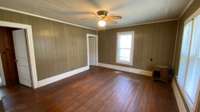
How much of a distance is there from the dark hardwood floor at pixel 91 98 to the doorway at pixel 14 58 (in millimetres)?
429

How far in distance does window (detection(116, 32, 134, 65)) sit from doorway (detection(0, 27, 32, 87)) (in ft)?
13.3

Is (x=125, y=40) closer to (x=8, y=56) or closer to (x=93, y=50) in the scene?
(x=93, y=50)

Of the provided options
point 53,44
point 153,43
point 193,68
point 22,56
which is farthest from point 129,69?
point 22,56

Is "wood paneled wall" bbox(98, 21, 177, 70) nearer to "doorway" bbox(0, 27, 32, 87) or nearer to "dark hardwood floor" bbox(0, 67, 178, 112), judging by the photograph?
"dark hardwood floor" bbox(0, 67, 178, 112)

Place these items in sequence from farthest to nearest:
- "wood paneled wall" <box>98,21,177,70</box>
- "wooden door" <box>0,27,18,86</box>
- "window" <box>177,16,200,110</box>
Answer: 1. "wood paneled wall" <box>98,21,177,70</box>
2. "wooden door" <box>0,27,18,86</box>
3. "window" <box>177,16,200,110</box>

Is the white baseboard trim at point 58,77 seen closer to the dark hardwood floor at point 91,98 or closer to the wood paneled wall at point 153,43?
the dark hardwood floor at point 91,98

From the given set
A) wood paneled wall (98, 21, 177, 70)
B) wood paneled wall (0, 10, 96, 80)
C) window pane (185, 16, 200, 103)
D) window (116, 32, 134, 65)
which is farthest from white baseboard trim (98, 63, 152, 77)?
window pane (185, 16, 200, 103)

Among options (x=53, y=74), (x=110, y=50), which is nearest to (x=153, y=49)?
(x=110, y=50)

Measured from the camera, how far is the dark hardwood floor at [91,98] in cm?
206

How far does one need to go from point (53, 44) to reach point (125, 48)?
3449 mm

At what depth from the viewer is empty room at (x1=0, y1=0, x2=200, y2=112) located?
2.02 metres

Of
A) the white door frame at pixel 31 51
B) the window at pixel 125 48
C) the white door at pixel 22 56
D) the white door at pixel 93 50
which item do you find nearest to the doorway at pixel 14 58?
the white door at pixel 22 56

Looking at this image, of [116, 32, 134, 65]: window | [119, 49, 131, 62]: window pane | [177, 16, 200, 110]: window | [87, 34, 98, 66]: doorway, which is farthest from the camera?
[87, 34, 98, 66]: doorway

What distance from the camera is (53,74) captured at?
137 inches
